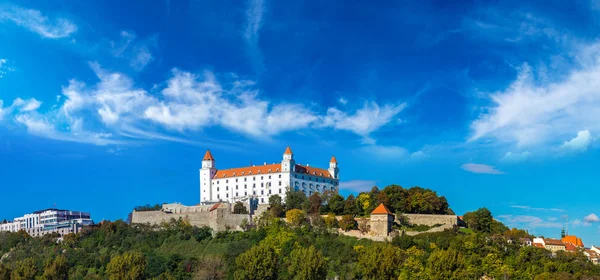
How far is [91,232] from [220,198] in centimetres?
1897

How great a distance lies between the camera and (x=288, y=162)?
89562 millimetres

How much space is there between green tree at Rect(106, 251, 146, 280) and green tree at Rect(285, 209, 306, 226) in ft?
54.8

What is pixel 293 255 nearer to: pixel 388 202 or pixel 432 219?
pixel 388 202

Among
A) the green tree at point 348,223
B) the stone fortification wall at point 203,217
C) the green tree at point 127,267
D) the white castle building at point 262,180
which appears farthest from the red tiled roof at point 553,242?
the green tree at point 127,267

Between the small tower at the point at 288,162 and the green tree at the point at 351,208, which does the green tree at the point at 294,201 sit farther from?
the small tower at the point at 288,162

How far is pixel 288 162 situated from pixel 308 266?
3762cm

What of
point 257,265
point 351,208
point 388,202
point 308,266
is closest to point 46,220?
point 351,208

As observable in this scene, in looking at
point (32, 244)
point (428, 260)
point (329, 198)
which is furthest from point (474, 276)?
point (32, 244)

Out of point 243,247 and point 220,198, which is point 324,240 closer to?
point 243,247

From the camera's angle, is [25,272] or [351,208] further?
[351,208]

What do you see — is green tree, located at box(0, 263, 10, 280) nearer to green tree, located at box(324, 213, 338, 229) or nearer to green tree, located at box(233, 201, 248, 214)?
green tree, located at box(233, 201, 248, 214)

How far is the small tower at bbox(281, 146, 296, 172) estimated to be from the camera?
8931 centimetres

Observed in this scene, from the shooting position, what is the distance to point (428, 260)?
53.2 m

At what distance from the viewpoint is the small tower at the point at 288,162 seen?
293 ft
